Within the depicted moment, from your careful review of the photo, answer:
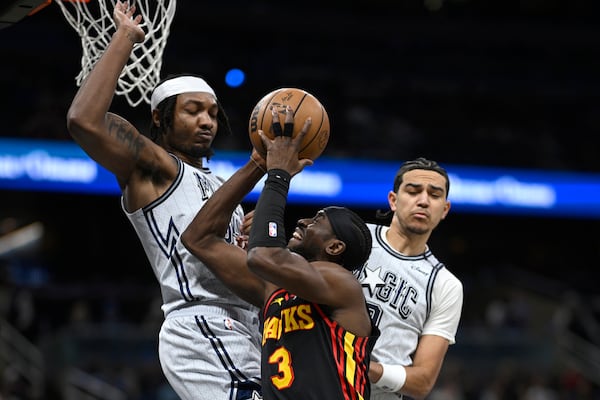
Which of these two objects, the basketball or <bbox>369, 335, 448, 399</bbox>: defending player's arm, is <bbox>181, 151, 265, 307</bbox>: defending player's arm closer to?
the basketball

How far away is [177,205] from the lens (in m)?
4.12

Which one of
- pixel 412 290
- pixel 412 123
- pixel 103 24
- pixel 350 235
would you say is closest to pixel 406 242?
pixel 412 290

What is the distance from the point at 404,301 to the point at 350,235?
1236mm

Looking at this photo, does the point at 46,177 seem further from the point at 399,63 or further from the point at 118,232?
the point at 399,63

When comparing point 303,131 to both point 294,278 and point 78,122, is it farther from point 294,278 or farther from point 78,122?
point 78,122

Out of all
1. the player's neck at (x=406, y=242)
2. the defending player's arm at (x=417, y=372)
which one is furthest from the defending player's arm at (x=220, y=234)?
the player's neck at (x=406, y=242)

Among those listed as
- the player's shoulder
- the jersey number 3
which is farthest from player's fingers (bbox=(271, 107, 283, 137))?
the player's shoulder

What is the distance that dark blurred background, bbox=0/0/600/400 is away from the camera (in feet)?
50.3

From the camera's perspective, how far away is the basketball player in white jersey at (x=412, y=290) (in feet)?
16.3

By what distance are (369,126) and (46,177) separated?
6445 millimetres

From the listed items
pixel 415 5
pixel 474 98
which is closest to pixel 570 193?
pixel 474 98

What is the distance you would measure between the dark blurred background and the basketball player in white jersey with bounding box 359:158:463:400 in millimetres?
9117

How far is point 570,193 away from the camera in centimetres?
1753

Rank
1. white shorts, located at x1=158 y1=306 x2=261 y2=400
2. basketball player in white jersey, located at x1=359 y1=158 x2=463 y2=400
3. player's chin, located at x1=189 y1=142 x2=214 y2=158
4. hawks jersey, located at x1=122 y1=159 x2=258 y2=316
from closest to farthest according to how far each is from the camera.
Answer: white shorts, located at x1=158 y1=306 x2=261 y2=400
hawks jersey, located at x1=122 y1=159 x2=258 y2=316
player's chin, located at x1=189 y1=142 x2=214 y2=158
basketball player in white jersey, located at x1=359 y1=158 x2=463 y2=400
